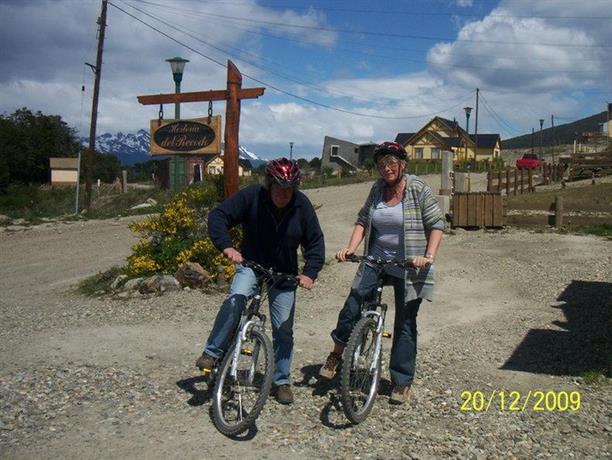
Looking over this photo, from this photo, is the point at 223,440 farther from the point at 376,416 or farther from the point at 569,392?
the point at 569,392

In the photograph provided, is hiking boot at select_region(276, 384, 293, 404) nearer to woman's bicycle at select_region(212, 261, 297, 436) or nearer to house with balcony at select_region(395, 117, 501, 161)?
woman's bicycle at select_region(212, 261, 297, 436)

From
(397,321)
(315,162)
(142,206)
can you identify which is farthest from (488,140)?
(397,321)

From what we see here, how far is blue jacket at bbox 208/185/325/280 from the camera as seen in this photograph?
16.3 ft

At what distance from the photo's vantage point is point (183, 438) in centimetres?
447

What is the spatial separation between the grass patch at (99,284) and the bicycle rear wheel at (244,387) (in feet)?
18.8

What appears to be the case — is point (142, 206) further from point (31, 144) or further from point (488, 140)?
point (488, 140)

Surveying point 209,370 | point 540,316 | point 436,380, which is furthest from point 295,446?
point 540,316

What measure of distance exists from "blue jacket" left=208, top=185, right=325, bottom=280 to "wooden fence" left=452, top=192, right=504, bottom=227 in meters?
11.8

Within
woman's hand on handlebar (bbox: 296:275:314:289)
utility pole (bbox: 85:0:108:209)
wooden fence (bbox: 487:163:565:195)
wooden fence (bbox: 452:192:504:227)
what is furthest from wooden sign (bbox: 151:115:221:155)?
utility pole (bbox: 85:0:108:209)

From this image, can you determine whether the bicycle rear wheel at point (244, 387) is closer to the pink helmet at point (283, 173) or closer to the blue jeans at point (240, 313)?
the blue jeans at point (240, 313)

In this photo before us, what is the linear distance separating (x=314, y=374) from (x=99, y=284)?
220 inches

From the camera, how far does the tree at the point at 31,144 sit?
68438 mm

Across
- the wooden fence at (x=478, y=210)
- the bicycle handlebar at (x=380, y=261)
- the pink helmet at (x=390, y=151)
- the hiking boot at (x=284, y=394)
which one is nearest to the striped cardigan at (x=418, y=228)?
the bicycle handlebar at (x=380, y=261)
